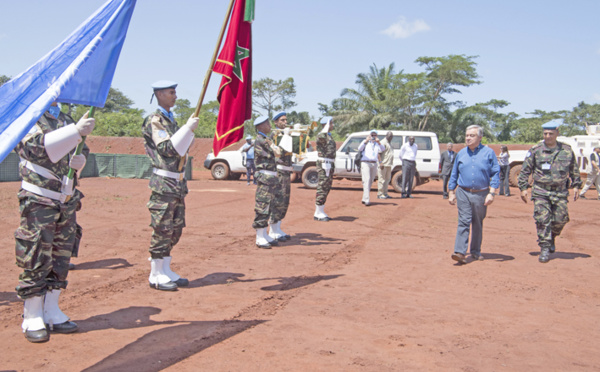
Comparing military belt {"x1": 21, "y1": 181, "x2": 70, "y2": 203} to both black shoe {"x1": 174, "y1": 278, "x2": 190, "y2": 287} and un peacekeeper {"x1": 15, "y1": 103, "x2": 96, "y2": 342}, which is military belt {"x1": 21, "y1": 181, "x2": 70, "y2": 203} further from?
black shoe {"x1": 174, "y1": 278, "x2": 190, "y2": 287}

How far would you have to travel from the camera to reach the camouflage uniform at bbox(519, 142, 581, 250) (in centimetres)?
756

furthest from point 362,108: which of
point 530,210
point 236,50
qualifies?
point 236,50

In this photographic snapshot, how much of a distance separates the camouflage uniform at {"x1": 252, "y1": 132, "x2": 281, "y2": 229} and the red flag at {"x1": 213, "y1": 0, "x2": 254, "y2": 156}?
2105 mm

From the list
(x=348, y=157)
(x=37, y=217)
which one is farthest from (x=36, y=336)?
(x=348, y=157)

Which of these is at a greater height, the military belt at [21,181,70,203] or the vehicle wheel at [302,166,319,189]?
the military belt at [21,181,70,203]

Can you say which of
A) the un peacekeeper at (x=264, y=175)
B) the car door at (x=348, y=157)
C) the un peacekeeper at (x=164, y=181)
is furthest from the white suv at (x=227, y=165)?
the un peacekeeper at (x=164, y=181)

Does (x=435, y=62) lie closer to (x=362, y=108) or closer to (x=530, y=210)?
(x=362, y=108)

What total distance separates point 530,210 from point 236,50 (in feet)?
36.5

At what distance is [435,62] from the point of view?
37.5 m

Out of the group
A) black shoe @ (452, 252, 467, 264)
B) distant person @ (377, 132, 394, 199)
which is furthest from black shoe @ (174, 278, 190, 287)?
distant person @ (377, 132, 394, 199)

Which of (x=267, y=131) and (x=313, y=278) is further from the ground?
(x=267, y=131)

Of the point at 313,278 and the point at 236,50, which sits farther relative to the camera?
the point at 313,278

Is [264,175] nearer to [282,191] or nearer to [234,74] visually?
[282,191]

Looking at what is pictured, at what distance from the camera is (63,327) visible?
4.28 m
